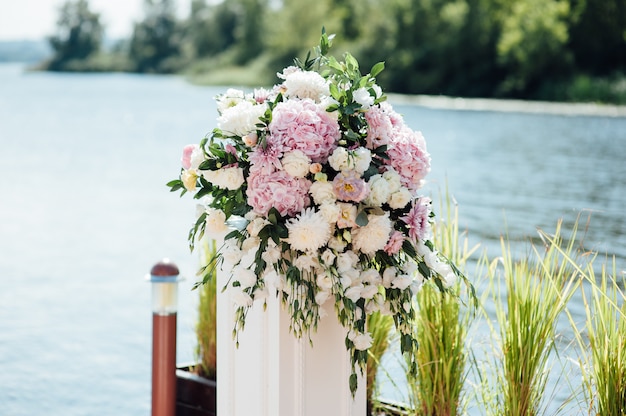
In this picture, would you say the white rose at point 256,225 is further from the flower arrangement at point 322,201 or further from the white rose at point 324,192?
the white rose at point 324,192

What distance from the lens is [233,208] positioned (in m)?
2.52

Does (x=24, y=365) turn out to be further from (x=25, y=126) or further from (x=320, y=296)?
(x=25, y=126)

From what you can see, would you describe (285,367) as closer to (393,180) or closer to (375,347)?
(393,180)

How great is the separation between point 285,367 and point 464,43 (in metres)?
43.9

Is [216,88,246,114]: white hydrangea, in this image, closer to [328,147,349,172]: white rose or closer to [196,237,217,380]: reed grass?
[328,147,349,172]: white rose

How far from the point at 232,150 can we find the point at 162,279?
807 millimetres

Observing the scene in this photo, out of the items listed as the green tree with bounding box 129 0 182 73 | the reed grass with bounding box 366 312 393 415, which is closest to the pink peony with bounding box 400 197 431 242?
the reed grass with bounding box 366 312 393 415

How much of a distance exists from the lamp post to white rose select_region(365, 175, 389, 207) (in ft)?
3.10

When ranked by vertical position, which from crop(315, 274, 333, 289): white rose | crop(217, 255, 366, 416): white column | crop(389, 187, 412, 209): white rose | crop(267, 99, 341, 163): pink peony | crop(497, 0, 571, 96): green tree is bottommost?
crop(217, 255, 366, 416): white column

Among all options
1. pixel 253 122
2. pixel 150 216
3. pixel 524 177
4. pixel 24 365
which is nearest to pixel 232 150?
pixel 253 122

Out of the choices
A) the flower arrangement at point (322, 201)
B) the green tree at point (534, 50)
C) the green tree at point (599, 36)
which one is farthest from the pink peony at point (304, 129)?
the green tree at point (599, 36)

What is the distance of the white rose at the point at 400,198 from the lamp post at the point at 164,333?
962 mm

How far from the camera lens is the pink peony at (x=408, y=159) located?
2.52m

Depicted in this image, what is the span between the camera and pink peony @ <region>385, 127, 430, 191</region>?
8.28 feet
